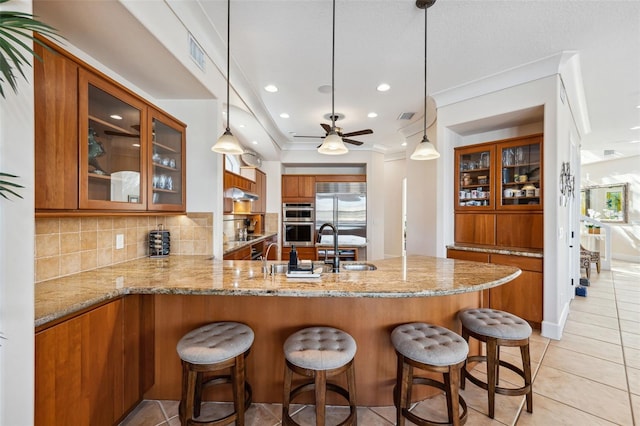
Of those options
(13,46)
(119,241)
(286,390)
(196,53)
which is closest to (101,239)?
(119,241)

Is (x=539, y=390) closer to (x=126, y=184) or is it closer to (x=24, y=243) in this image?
(x=24, y=243)

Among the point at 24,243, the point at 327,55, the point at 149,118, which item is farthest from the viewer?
the point at 327,55

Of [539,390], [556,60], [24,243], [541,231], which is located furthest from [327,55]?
[539,390]

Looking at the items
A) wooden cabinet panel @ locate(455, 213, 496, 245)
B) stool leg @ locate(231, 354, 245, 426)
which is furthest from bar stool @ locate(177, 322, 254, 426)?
wooden cabinet panel @ locate(455, 213, 496, 245)

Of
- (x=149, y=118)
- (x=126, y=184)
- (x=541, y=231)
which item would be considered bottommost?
(x=541, y=231)

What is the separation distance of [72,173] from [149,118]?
2.76 feet

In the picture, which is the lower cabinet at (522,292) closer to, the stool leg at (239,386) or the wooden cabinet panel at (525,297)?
the wooden cabinet panel at (525,297)

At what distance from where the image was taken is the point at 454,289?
1.53 metres

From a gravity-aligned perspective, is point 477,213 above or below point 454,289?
above

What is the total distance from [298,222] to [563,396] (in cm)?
485

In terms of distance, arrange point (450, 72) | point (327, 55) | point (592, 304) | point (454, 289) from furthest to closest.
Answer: point (592, 304) → point (450, 72) → point (327, 55) → point (454, 289)

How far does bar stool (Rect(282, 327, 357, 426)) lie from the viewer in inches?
55.6

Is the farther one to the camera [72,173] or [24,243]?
[72,173]

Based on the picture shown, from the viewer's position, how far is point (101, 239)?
2.13m
